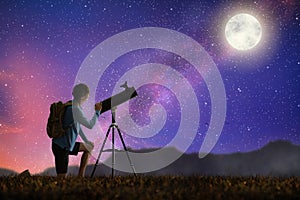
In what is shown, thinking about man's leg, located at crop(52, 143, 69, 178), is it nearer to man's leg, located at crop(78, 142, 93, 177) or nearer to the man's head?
man's leg, located at crop(78, 142, 93, 177)

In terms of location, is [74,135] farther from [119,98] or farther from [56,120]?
[119,98]

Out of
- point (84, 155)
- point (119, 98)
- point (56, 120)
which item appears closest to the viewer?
point (56, 120)

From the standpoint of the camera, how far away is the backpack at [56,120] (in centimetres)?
1203

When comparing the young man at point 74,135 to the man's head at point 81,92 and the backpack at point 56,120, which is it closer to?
the man's head at point 81,92

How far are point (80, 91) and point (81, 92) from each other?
0.13ft

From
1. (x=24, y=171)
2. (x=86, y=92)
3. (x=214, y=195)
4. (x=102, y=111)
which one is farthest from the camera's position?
(x=24, y=171)

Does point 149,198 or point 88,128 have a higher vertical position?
point 88,128

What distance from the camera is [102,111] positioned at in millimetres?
12734

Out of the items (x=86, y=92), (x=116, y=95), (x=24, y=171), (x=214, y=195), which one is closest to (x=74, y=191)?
(x=214, y=195)

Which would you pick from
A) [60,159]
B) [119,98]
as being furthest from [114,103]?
[60,159]

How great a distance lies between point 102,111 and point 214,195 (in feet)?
17.8

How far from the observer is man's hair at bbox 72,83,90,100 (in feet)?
38.9

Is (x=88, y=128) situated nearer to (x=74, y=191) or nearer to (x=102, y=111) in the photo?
(x=102, y=111)

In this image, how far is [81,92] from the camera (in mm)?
11836
